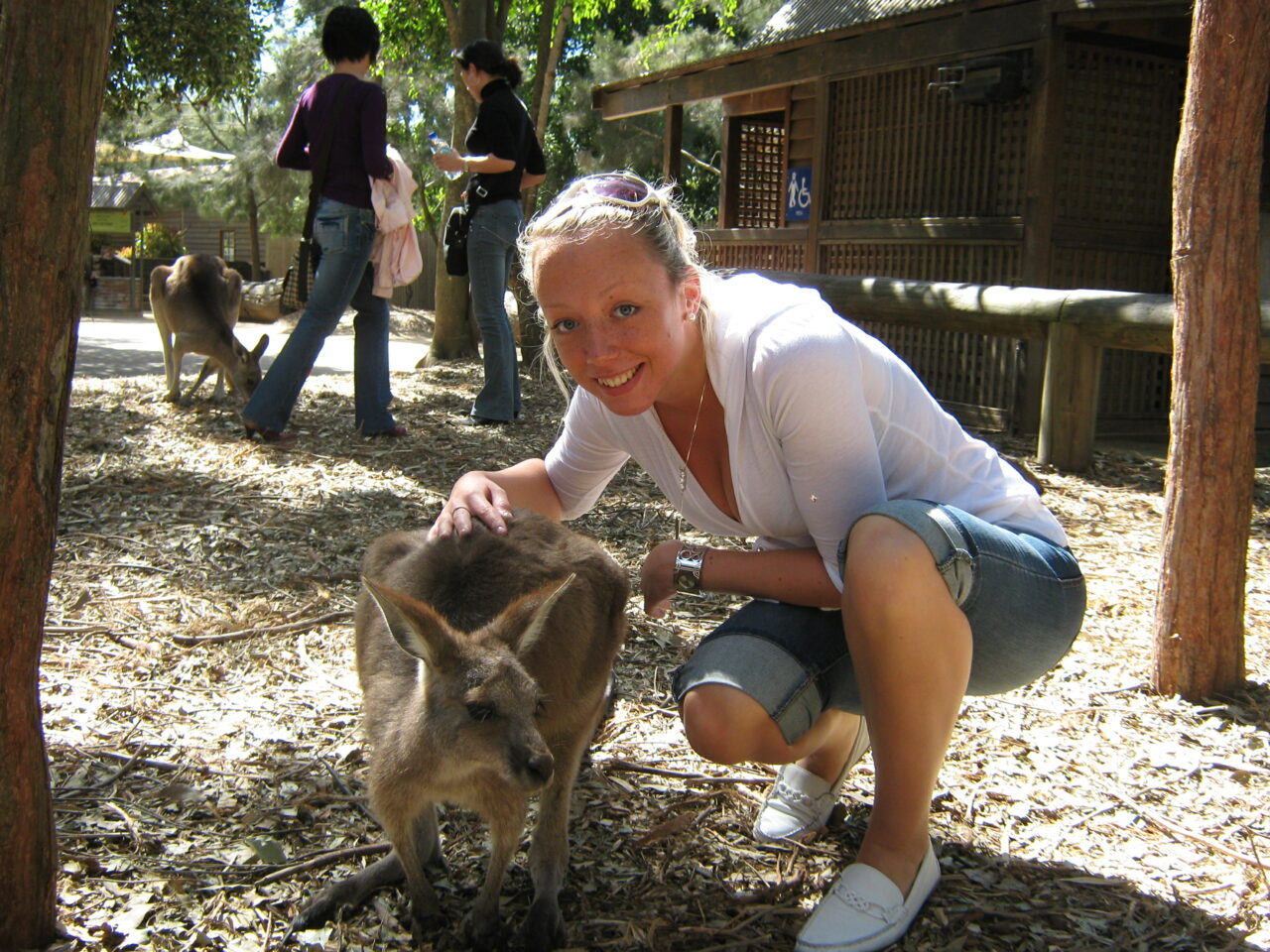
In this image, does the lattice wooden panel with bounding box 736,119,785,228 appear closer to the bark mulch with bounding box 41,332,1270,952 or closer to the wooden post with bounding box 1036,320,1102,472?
the wooden post with bounding box 1036,320,1102,472

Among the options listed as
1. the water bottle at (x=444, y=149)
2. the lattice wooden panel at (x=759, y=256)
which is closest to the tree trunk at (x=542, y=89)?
the water bottle at (x=444, y=149)

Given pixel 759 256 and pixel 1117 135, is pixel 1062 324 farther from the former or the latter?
pixel 759 256

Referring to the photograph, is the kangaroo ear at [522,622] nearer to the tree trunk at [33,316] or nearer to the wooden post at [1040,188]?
the tree trunk at [33,316]

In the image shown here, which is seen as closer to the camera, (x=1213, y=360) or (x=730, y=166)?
(x=1213, y=360)

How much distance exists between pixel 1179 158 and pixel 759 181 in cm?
792

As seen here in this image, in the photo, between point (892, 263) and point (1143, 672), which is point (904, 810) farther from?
point (892, 263)

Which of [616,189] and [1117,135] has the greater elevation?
[1117,135]

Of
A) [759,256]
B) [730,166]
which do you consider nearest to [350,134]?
[759,256]

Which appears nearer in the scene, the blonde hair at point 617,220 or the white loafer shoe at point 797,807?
the blonde hair at point 617,220

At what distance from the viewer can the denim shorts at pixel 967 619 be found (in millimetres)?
1959

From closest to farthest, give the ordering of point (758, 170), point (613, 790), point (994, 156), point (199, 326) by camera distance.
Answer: point (613, 790), point (199, 326), point (994, 156), point (758, 170)

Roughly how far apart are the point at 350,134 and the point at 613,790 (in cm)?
383

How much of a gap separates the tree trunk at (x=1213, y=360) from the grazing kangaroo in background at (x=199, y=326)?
5098mm

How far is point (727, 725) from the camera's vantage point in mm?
2025
